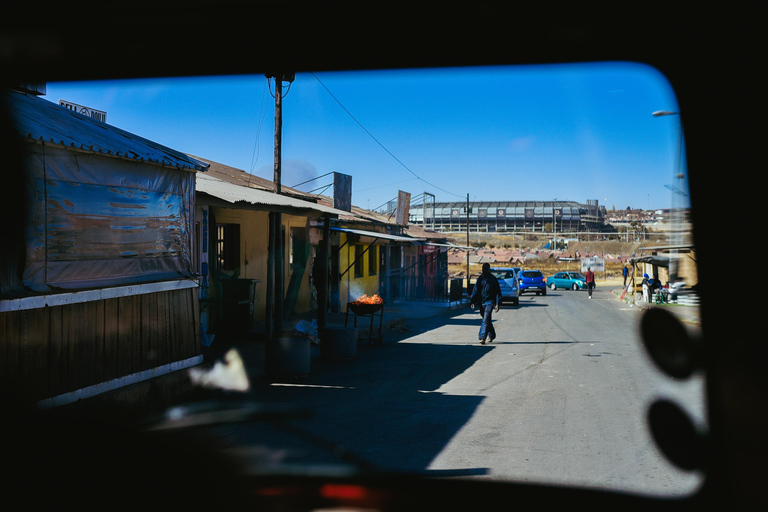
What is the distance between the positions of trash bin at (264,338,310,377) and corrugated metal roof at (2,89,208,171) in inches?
113

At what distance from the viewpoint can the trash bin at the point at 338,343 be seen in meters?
10.9

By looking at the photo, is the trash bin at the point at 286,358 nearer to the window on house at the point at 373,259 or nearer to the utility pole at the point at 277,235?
the utility pole at the point at 277,235

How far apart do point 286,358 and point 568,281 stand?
35.9m

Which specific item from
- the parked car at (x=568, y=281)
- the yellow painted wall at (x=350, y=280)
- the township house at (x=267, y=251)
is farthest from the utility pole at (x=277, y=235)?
the parked car at (x=568, y=281)

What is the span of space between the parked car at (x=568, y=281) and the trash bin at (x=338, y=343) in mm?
32619

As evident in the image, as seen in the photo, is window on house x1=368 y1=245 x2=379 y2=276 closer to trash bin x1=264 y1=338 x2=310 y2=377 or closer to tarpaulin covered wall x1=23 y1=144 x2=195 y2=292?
trash bin x1=264 y1=338 x2=310 y2=377

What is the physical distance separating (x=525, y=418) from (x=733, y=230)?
5.42 meters

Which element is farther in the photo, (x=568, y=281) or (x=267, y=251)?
(x=568, y=281)

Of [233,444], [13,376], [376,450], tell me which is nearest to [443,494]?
[376,450]

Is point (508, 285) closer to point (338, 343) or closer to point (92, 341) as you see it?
point (338, 343)

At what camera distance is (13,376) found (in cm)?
527

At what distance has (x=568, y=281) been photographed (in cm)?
4184

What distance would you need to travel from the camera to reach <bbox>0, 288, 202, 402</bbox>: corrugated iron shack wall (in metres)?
5.34

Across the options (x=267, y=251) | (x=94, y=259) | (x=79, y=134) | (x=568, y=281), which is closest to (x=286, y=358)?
(x=94, y=259)
